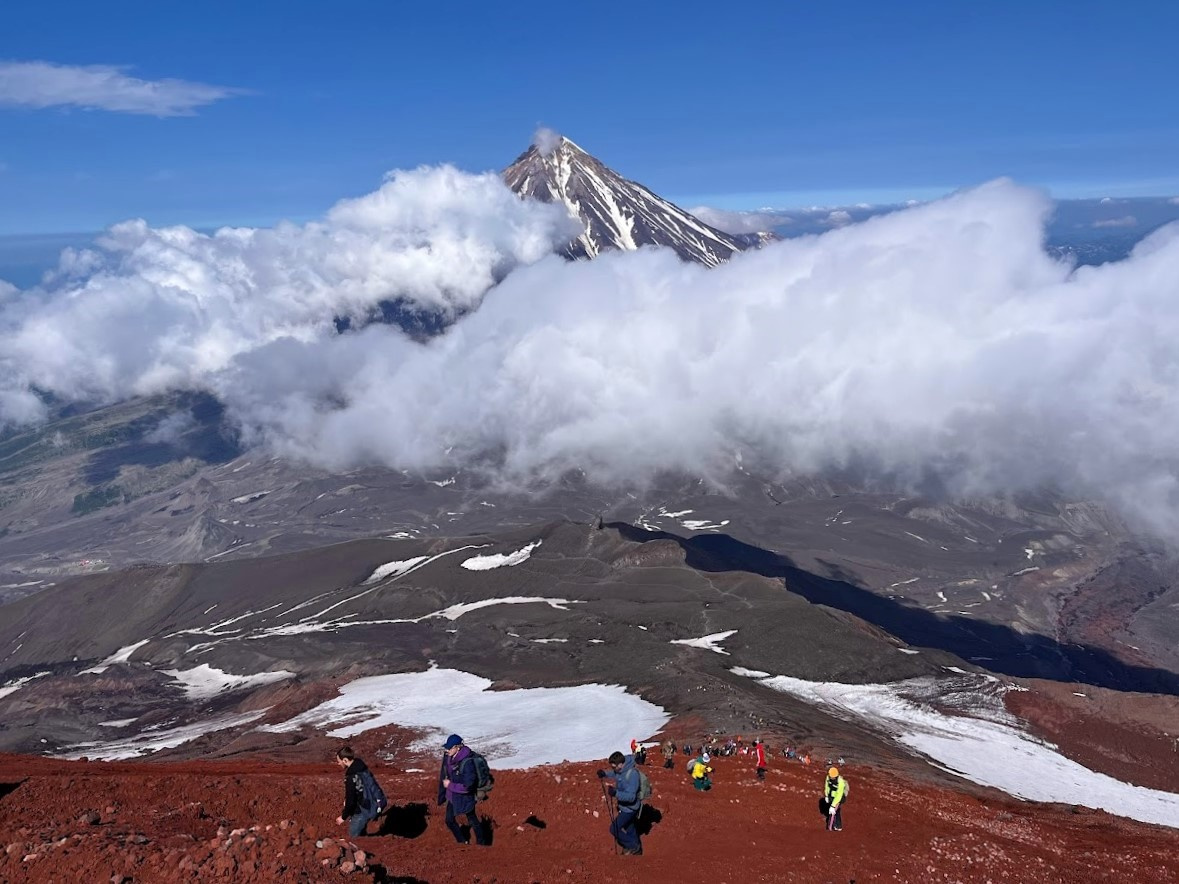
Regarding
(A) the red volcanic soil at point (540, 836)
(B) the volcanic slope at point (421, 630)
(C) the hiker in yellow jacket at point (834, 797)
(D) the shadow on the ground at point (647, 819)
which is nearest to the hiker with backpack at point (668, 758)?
(A) the red volcanic soil at point (540, 836)

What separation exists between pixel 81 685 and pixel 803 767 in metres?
121

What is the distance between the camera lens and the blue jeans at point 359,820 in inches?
982

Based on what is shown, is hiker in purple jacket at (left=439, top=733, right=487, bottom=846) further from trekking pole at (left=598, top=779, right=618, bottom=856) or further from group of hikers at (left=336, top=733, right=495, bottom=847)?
trekking pole at (left=598, top=779, right=618, bottom=856)

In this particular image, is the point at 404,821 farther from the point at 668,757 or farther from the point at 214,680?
the point at 214,680

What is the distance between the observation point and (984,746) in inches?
2958

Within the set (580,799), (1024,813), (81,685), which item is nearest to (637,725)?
(1024,813)

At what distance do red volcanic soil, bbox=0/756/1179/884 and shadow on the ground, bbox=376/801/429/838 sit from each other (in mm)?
61

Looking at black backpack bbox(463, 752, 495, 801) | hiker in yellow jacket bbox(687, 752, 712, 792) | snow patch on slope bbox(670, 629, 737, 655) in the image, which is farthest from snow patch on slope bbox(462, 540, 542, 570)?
black backpack bbox(463, 752, 495, 801)

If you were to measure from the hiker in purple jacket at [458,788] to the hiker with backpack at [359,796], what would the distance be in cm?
172

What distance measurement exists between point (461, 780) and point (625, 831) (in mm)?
4905

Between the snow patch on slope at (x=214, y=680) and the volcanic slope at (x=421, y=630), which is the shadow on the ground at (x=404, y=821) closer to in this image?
the volcanic slope at (x=421, y=630)

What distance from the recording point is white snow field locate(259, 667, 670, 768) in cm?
6525

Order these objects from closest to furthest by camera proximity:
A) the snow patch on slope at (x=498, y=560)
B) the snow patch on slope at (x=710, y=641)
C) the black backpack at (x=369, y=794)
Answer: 1. the black backpack at (x=369, y=794)
2. the snow patch on slope at (x=710, y=641)
3. the snow patch on slope at (x=498, y=560)

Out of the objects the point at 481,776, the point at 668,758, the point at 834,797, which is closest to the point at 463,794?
the point at 481,776
